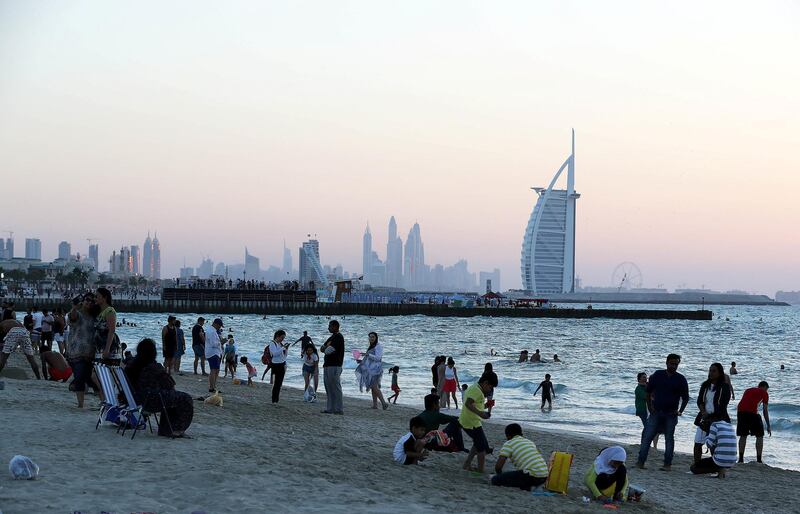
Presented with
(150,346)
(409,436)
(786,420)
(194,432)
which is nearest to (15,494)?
(150,346)

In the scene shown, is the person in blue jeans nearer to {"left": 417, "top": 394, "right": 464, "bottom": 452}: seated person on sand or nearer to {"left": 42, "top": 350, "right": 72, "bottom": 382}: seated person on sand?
{"left": 417, "top": 394, "right": 464, "bottom": 452}: seated person on sand

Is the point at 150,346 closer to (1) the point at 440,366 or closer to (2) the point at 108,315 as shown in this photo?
(2) the point at 108,315

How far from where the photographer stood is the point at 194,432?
10062 millimetres

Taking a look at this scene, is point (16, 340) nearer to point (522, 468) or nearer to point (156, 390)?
point (156, 390)

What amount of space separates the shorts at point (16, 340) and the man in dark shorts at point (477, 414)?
8.33m

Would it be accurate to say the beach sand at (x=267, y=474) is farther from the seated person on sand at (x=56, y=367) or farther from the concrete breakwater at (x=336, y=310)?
the concrete breakwater at (x=336, y=310)

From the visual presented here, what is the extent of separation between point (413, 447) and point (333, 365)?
3.76m

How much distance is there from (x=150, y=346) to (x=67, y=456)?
144 centimetres

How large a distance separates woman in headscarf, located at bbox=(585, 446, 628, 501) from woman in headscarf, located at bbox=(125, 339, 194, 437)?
171 inches

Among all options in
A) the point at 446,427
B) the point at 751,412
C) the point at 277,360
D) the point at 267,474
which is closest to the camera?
the point at 267,474

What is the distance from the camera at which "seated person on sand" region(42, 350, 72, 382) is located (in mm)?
15359

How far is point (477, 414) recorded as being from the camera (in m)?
9.58

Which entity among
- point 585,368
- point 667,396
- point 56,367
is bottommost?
point 585,368

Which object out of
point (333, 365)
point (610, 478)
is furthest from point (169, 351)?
point (610, 478)
